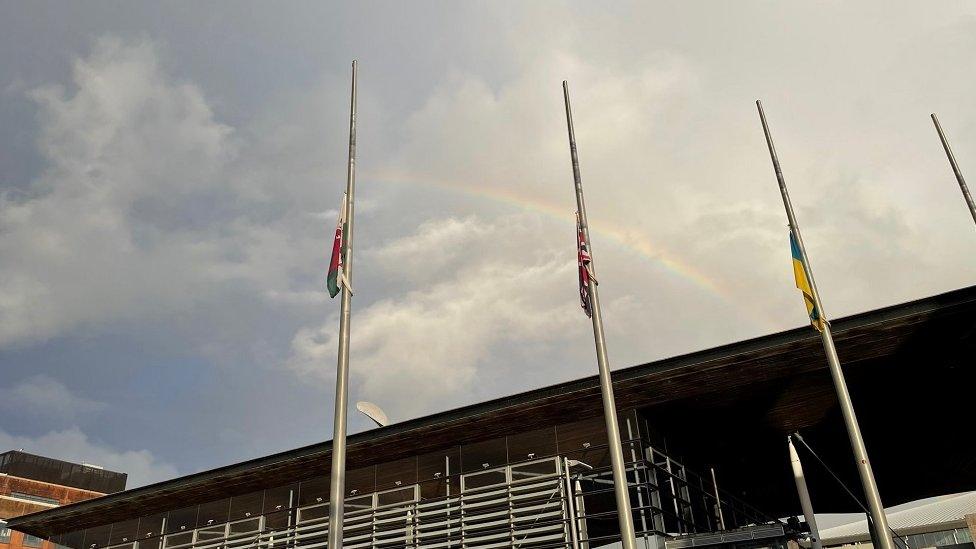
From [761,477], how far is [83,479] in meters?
96.8

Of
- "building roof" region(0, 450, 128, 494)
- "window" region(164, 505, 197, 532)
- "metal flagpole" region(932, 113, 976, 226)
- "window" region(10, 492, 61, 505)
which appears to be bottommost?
"window" region(164, 505, 197, 532)

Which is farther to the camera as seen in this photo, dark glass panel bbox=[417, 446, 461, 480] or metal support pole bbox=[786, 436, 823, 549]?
dark glass panel bbox=[417, 446, 461, 480]

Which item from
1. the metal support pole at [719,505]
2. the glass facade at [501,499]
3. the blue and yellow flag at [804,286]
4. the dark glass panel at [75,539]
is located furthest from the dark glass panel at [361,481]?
the blue and yellow flag at [804,286]

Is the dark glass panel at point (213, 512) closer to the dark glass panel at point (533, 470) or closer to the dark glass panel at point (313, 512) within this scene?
the dark glass panel at point (313, 512)

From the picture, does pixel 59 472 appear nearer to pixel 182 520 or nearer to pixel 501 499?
pixel 182 520

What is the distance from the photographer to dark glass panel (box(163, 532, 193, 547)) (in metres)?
32.9

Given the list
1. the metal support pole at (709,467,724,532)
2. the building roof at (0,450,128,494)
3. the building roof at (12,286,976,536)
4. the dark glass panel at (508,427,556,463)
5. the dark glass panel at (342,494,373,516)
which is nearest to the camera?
the building roof at (12,286,976,536)

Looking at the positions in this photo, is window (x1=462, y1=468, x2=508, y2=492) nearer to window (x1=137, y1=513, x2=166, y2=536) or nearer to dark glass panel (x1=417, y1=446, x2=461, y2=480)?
dark glass panel (x1=417, y1=446, x2=461, y2=480)

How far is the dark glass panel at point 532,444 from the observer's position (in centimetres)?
2536

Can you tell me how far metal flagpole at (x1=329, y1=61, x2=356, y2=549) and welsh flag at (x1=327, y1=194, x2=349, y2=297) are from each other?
59 millimetres

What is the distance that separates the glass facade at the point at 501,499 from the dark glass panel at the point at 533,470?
3cm

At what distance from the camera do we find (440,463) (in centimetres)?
2730

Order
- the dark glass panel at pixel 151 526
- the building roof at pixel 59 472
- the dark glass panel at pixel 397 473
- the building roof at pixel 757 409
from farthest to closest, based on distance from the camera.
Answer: the building roof at pixel 59 472 < the dark glass panel at pixel 151 526 < the dark glass panel at pixel 397 473 < the building roof at pixel 757 409

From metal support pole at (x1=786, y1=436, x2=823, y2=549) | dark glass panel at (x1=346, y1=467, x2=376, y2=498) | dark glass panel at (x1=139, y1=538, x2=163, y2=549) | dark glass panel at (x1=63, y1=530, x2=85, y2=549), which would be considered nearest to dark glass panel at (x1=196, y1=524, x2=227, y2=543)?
dark glass panel at (x1=139, y1=538, x2=163, y2=549)
